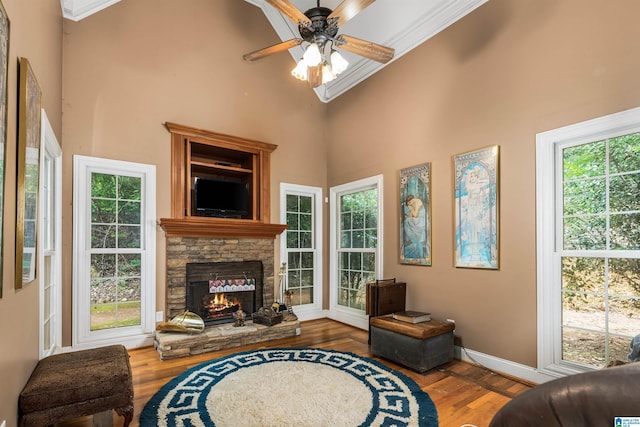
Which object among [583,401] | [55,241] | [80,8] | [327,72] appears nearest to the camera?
[583,401]

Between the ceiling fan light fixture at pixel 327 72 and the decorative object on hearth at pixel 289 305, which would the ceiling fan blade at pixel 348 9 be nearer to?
the ceiling fan light fixture at pixel 327 72

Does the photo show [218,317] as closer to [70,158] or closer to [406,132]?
[70,158]

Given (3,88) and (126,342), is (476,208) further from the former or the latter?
(126,342)

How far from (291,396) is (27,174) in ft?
7.62

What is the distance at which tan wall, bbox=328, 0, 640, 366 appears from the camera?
2662 millimetres

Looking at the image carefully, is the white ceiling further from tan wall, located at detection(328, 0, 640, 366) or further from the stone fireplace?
the stone fireplace

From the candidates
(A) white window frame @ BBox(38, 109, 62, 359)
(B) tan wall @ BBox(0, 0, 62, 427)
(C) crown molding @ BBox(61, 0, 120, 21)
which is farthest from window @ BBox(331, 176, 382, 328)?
(C) crown molding @ BBox(61, 0, 120, 21)

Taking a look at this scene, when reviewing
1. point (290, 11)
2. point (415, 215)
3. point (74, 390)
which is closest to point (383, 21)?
point (290, 11)

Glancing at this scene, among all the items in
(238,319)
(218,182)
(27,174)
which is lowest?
(238,319)

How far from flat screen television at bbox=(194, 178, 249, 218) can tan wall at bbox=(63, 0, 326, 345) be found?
398 mm

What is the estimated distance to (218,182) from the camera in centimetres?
453

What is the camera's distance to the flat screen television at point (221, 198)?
4367 mm

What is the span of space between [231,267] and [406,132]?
288 centimetres

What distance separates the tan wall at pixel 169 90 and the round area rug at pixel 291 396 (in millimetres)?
1589
